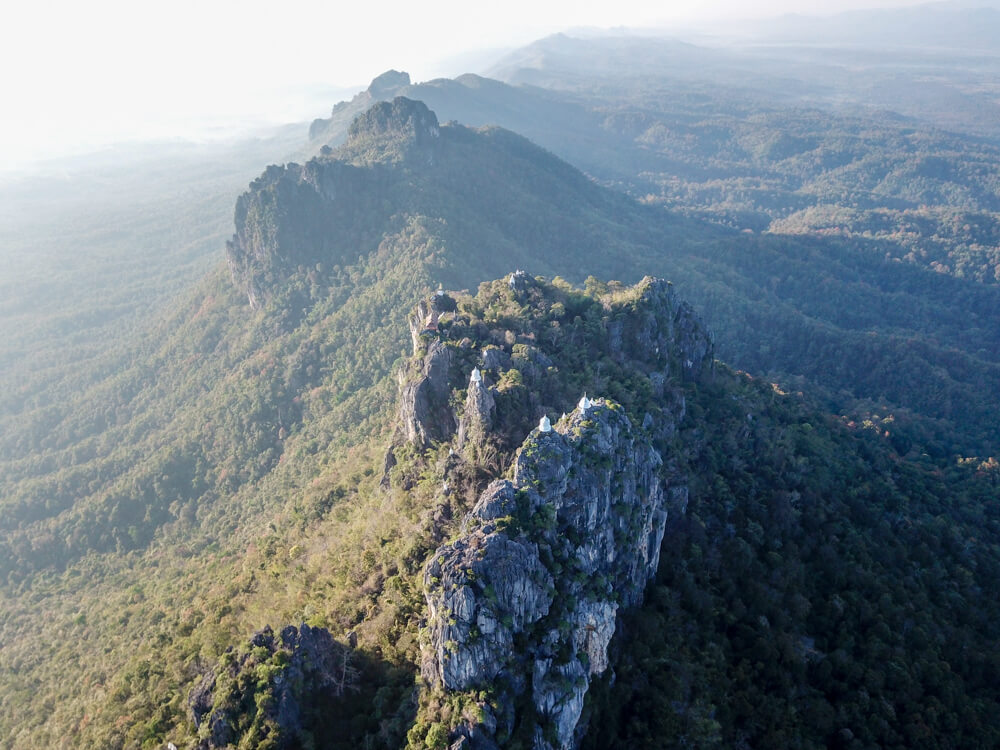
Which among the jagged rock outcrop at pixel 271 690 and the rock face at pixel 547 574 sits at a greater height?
the rock face at pixel 547 574

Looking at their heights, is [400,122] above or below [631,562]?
above

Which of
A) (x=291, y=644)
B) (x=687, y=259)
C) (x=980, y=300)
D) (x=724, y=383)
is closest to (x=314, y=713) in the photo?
(x=291, y=644)

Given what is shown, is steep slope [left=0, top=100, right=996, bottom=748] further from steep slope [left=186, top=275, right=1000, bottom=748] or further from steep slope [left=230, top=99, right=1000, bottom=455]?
steep slope [left=230, top=99, right=1000, bottom=455]

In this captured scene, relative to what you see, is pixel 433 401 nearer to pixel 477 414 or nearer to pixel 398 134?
pixel 477 414

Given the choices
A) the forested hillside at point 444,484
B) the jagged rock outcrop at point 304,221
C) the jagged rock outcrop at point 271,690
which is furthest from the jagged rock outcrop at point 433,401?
the jagged rock outcrop at point 304,221

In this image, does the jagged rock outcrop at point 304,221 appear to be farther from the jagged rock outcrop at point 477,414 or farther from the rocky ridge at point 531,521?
the jagged rock outcrop at point 477,414

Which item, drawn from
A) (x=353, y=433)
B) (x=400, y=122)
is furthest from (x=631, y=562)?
(x=400, y=122)

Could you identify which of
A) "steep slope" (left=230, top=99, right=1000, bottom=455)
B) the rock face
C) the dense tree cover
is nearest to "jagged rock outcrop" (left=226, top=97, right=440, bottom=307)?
"steep slope" (left=230, top=99, right=1000, bottom=455)
